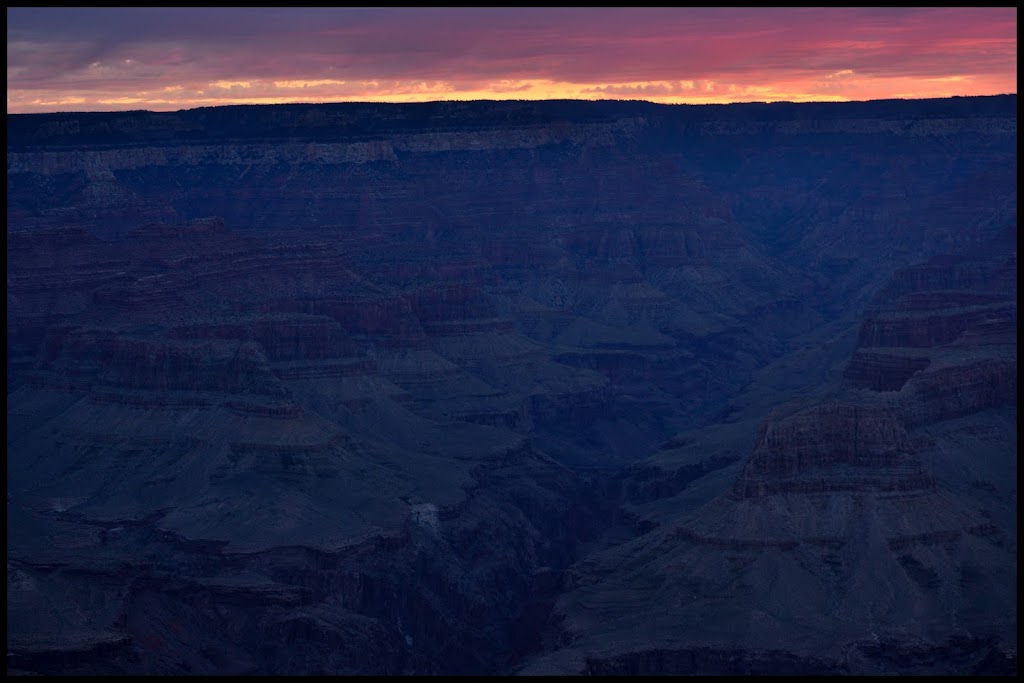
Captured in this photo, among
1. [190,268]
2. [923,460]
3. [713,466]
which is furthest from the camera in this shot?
[190,268]

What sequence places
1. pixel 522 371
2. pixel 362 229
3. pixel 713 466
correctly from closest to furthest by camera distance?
1. pixel 713 466
2. pixel 522 371
3. pixel 362 229

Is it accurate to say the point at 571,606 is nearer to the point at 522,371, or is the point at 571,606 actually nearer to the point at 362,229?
the point at 522,371

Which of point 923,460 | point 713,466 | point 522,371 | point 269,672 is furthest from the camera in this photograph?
point 522,371

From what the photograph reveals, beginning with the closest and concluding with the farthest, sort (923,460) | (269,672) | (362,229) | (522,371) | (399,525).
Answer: (269,672) → (923,460) → (399,525) → (522,371) → (362,229)

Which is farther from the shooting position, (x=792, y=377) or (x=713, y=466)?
(x=792, y=377)

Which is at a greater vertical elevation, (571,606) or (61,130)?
(61,130)

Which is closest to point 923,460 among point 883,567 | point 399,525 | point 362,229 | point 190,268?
point 883,567

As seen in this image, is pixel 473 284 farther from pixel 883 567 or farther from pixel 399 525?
pixel 883 567

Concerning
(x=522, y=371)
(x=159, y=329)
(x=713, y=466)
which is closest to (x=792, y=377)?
(x=522, y=371)

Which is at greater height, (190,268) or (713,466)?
(190,268)
